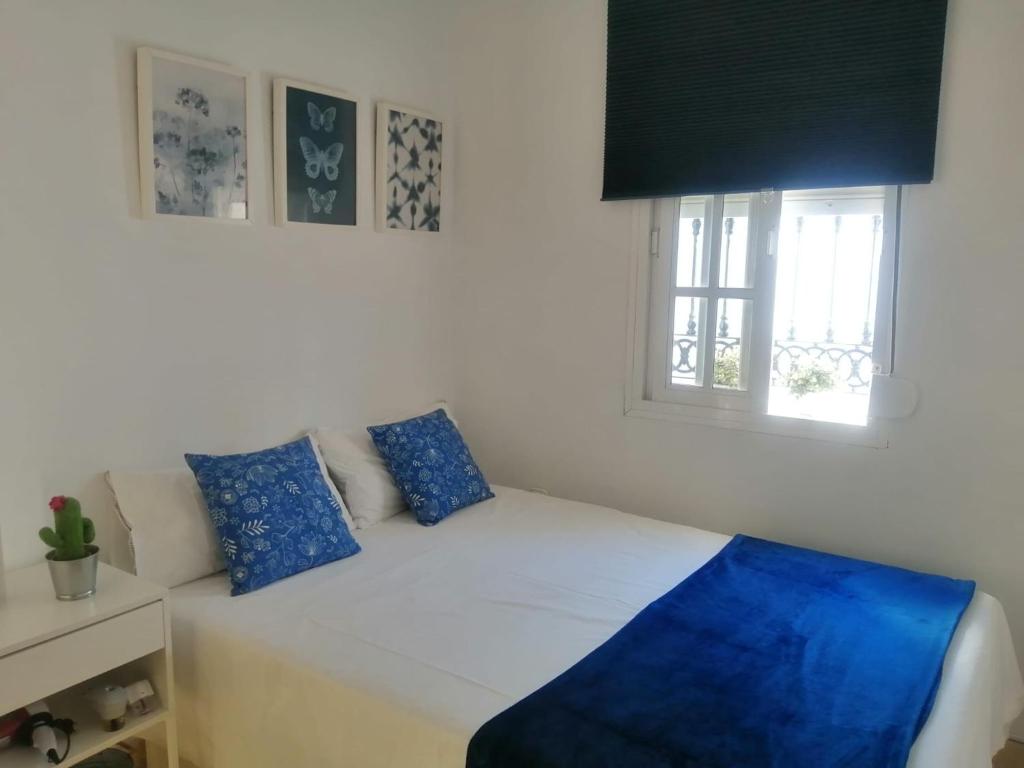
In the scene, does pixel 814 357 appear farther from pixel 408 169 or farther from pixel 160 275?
pixel 160 275

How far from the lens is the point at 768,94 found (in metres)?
2.51

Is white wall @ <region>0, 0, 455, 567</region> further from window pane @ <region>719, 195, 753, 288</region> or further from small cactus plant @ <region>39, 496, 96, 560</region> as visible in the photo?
window pane @ <region>719, 195, 753, 288</region>

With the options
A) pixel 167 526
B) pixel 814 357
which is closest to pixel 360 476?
pixel 167 526

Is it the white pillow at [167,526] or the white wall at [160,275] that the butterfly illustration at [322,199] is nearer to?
the white wall at [160,275]

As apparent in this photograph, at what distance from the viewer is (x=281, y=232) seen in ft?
8.45

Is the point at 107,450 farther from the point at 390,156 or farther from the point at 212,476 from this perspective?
the point at 390,156

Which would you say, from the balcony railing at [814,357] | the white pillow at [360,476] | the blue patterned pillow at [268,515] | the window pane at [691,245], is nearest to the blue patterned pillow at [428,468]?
the white pillow at [360,476]

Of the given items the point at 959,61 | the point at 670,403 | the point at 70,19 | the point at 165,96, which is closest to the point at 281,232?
the point at 165,96

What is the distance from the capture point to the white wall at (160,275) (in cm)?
195

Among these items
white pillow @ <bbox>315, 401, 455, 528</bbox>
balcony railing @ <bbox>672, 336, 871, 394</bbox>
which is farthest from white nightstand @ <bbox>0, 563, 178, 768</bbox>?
balcony railing @ <bbox>672, 336, 871, 394</bbox>

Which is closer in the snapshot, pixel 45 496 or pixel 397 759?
pixel 397 759

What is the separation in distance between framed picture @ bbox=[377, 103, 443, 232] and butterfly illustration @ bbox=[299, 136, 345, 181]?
0.21m

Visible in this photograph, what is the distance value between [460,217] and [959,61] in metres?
1.90

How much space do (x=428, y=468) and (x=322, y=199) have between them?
1037 millimetres
